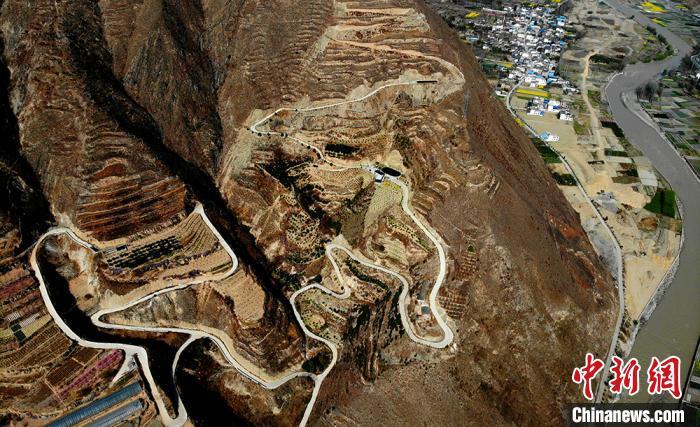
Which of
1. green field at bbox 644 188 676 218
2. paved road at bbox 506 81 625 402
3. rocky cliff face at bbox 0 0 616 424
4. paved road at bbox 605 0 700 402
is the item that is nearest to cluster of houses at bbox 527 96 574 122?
paved road at bbox 605 0 700 402

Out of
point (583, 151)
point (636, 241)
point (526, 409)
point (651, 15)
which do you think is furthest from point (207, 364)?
point (651, 15)

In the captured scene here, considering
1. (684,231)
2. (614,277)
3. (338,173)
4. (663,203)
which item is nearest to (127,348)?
(338,173)

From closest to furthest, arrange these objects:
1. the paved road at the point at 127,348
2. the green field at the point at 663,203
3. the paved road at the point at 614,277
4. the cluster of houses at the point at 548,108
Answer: the paved road at the point at 127,348, the paved road at the point at 614,277, the green field at the point at 663,203, the cluster of houses at the point at 548,108

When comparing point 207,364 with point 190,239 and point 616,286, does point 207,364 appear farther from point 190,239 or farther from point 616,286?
point 616,286

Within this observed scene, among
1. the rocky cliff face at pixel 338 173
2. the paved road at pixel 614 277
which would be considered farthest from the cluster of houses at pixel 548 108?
the rocky cliff face at pixel 338 173

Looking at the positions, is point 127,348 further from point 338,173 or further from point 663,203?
point 663,203

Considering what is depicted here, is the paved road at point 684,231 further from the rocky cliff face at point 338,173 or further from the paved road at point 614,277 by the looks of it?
the rocky cliff face at point 338,173
